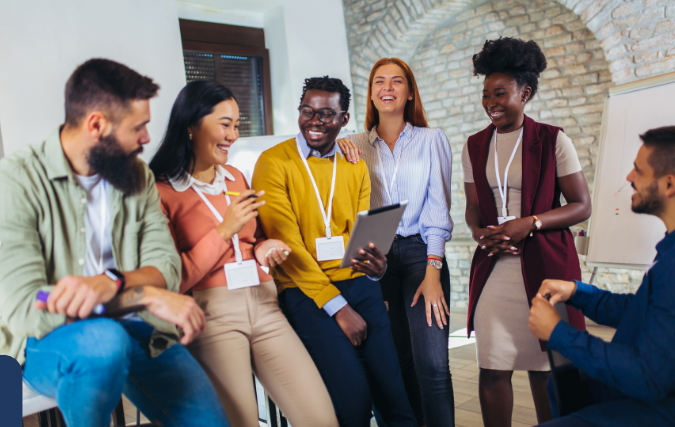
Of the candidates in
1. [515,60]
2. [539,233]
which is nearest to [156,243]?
[539,233]

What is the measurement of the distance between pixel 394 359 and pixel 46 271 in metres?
1.18

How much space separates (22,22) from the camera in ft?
8.67

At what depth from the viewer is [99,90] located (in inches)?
44.6

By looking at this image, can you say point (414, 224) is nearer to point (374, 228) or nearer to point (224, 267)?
point (374, 228)

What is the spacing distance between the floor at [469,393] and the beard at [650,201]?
1.61 metres

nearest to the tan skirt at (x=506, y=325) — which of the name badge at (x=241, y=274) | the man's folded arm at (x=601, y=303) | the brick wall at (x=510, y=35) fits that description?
the man's folded arm at (x=601, y=303)

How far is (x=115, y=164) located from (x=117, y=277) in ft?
0.87

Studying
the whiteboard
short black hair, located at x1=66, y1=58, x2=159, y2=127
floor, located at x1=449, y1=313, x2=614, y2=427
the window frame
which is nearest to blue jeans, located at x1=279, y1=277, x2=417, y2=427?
short black hair, located at x1=66, y1=58, x2=159, y2=127

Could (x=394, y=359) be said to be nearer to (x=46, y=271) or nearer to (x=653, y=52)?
(x=46, y=271)

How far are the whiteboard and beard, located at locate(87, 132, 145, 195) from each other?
261cm

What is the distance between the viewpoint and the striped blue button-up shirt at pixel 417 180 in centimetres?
211

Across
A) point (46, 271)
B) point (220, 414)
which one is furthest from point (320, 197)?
point (46, 271)

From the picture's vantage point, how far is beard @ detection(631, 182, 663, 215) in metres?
1.35

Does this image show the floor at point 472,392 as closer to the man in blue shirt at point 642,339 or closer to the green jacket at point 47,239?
the man in blue shirt at point 642,339
